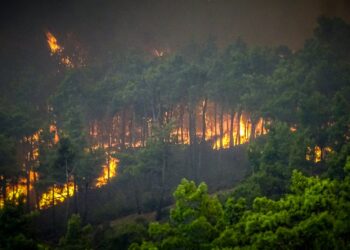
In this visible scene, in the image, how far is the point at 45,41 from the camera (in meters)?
90.2

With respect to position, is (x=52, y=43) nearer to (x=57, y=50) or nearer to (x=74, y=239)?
(x=57, y=50)

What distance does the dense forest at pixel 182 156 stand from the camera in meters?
18.2

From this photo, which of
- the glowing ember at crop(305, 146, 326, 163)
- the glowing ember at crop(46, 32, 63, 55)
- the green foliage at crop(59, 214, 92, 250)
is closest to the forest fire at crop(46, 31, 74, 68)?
the glowing ember at crop(46, 32, 63, 55)

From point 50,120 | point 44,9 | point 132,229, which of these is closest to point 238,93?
point 50,120

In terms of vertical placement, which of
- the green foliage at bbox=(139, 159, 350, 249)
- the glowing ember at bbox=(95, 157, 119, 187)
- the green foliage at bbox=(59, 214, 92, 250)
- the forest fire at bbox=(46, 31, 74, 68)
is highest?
the forest fire at bbox=(46, 31, 74, 68)

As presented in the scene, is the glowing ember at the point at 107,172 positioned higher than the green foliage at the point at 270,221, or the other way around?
the glowing ember at the point at 107,172

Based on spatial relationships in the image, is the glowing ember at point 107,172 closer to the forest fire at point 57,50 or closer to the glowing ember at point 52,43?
the forest fire at point 57,50

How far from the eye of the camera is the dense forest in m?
18.2

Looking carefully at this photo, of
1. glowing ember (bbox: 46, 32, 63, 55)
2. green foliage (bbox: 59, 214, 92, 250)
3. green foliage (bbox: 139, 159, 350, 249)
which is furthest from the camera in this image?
glowing ember (bbox: 46, 32, 63, 55)

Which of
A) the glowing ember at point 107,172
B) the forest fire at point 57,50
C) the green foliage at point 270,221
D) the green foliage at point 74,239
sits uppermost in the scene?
the forest fire at point 57,50

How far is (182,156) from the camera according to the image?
62062 millimetres

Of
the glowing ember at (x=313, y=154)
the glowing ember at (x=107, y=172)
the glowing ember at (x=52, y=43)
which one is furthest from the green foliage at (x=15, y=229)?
the glowing ember at (x=52, y=43)

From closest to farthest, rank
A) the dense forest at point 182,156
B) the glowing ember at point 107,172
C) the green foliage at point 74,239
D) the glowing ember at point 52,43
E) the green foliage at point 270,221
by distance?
1. the green foliage at point 270,221
2. the dense forest at point 182,156
3. the green foliage at point 74,239
4. the glowing ember at point 107,172
5. the glowing ember at point 52,43

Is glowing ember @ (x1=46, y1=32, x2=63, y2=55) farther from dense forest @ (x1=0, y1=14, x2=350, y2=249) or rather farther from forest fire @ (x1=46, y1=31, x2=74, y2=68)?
dense forest @ (x1=0, y1=14, x2=350, y2=249)
